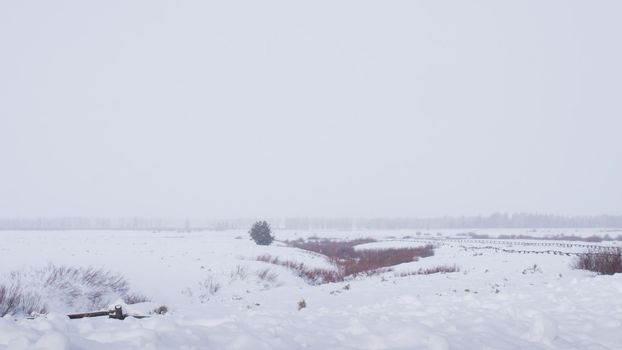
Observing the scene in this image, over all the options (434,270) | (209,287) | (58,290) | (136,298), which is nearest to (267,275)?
(209,287)

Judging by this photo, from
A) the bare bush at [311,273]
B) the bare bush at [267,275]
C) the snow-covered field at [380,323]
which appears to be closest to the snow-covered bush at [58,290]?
the snow-covered field at [380,323]

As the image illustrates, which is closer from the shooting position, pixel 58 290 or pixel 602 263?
pixel 58 290

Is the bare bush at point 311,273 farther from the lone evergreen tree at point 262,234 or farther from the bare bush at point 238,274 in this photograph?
the lone evergreen tree at point 262,234

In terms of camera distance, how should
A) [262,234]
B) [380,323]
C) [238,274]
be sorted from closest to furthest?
[380,323] < [238,274] < [262,234]

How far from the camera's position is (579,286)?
12.6 meters

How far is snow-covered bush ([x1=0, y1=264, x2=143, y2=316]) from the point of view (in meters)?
16.6

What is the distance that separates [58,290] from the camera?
18.7m

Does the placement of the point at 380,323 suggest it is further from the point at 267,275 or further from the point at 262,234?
the point at 262,234

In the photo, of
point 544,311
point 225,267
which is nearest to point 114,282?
point 225,267

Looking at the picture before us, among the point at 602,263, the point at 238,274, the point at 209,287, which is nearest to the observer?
the point at 602,263

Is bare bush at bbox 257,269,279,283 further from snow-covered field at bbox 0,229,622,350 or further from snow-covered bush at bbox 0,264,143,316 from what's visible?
snow-covered field at bbox 0,229,622,350

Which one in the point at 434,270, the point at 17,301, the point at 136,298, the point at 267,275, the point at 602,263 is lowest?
the point at 136,298

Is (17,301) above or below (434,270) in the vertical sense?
below

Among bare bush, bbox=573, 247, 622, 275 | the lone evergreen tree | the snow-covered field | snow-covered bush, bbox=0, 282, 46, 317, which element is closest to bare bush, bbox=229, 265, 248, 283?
the snow-covered field
